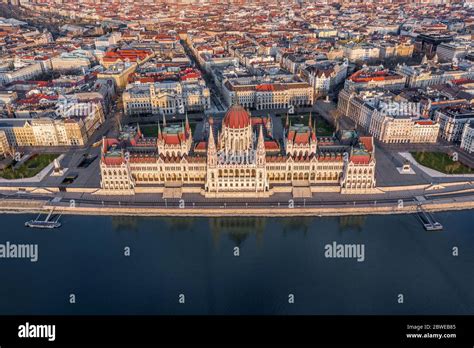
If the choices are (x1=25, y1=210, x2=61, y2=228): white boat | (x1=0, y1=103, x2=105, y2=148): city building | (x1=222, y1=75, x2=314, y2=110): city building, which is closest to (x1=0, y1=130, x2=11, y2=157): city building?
(x1=0, y1=103, x2=105, y2=148): city building

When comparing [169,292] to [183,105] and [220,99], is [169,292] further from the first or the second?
[220,99]

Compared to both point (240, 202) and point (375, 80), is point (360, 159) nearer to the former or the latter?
point (240, 202)

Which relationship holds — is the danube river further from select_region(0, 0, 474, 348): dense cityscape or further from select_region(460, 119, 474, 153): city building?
select_region(460, 119, 474, 153): city building

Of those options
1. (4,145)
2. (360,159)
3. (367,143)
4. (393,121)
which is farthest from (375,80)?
(4,145)

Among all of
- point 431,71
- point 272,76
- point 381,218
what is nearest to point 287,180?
point 381,218

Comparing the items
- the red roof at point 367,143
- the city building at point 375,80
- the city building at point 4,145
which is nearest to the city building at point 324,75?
the city building at point 375,80

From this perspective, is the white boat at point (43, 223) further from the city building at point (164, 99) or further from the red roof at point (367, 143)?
the red roof at point (367, 143)
